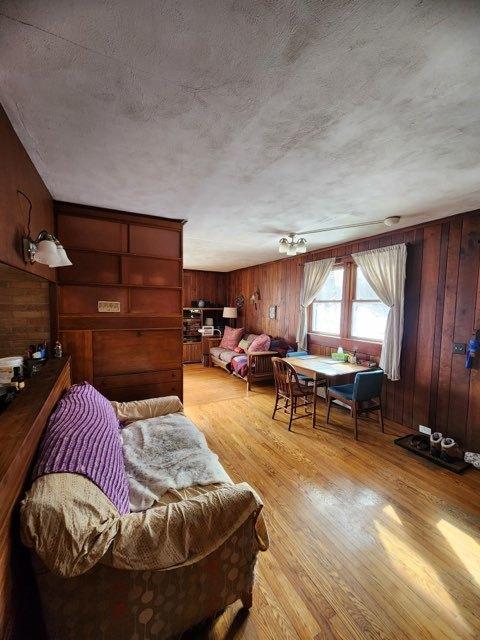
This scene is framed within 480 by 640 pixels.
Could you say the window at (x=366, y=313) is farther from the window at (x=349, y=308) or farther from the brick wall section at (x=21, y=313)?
the brick wall section at (x=21, y=313)

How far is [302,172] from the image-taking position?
1.87 metres

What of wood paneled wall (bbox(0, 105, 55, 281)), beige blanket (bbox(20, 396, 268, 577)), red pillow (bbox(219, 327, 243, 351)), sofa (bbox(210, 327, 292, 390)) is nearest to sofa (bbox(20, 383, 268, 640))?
beige blanket (bbox(20, 396, 268, 577))

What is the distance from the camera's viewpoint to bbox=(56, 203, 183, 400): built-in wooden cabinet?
258 cm

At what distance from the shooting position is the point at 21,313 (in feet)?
7.34

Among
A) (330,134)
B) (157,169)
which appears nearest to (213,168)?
(157,169)

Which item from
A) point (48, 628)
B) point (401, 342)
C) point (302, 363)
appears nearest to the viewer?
point (48, 628)

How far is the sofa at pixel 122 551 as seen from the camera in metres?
0.90

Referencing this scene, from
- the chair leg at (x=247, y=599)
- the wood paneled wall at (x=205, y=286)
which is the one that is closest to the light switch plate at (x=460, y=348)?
the chair leg at (x=247, y=599)

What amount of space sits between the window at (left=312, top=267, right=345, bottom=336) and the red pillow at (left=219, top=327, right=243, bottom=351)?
7.02 ft

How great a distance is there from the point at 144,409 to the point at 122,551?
4.76 ft

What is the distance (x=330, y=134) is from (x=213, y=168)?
2.55 ft

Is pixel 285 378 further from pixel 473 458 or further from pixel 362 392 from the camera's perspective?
pixel 473 458

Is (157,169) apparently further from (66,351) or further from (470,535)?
(470,535)

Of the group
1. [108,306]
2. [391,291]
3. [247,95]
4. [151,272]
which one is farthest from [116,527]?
[391,291]
